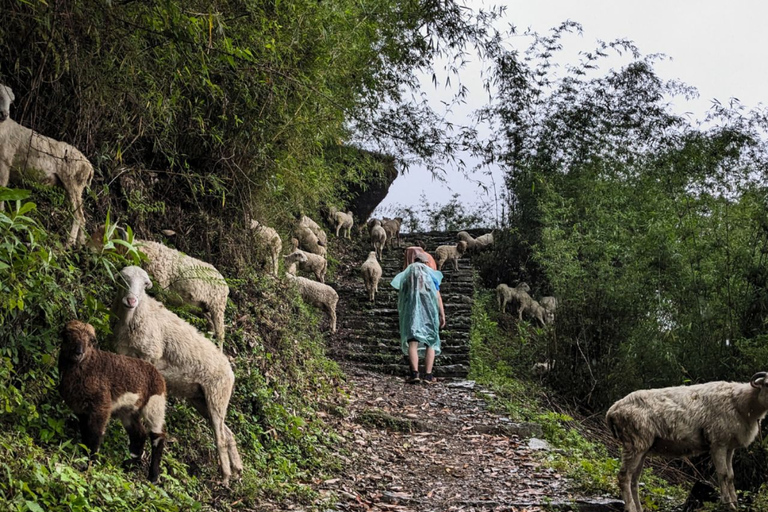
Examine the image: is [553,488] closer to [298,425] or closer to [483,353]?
[298,425]

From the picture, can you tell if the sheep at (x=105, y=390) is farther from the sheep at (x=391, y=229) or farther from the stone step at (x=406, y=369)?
the sheep at (x=391, y=229)

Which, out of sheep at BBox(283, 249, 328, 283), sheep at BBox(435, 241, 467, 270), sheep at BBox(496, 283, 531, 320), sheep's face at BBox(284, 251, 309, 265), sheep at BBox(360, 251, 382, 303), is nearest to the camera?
sheep's face at BBox(284, 251, 309, 265)

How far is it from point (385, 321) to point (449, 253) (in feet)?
14.9

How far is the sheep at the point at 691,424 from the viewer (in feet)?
18.1

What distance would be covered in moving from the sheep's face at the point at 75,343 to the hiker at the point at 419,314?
699cm

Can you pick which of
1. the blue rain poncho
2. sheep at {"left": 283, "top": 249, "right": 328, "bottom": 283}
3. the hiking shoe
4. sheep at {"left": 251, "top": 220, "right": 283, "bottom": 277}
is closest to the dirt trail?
the hiking shoe

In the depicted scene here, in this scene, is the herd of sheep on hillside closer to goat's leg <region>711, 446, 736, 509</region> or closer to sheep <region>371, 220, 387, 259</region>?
goat's leg <region>711, 446, 736, 509</region>

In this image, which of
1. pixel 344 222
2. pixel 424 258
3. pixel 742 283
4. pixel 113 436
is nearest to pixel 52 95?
pixel 113 436

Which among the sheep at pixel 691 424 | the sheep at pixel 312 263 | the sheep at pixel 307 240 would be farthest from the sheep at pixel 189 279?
the sheep at pixel 307 240

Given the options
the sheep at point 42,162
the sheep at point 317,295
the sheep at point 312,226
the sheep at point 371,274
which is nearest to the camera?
the sheep at point 42,162

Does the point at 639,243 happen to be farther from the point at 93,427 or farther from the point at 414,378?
the point at 93,427

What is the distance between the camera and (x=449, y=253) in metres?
17.6

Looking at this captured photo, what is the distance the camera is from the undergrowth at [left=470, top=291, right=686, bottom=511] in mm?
6426

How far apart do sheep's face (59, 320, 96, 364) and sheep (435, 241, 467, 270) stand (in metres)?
13.9
